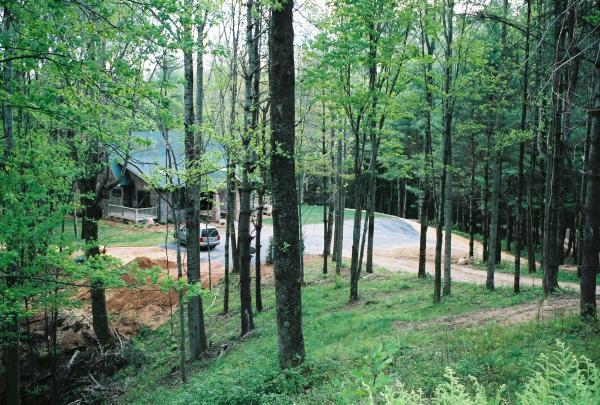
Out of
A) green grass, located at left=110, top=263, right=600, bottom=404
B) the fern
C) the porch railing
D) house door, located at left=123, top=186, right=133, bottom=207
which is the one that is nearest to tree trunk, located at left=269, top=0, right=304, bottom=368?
green grass, located at left=110, top=263, right=600, bottom=404

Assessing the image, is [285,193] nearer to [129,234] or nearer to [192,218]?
[192,218]

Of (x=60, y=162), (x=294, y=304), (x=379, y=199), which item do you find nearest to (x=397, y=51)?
(x=294, y=304)

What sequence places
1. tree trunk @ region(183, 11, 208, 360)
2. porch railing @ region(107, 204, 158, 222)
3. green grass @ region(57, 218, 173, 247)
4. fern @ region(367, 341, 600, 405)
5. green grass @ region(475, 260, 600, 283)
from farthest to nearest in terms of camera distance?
1. porch railing @ region(107, 204, 158, 222)
2. green grass @ region(57, 218, 173, 247)
3. green grass @ region(475, 260, 600, 283)
4. tree trunk @ region(183, 11, 208, 360)
5. fern @ region(367, 341, 600, 405)

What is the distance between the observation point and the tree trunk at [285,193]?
6.57 meters

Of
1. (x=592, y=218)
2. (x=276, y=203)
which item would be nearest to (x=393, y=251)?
(x=592, y=218)

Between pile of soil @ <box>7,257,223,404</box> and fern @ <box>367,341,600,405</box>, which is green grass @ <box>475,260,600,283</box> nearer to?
pile of soil @ <box>7,257,223,404</box>

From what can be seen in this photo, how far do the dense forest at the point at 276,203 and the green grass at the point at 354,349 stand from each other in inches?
2.6

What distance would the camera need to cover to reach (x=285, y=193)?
6.66 metres

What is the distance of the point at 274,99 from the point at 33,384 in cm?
1092

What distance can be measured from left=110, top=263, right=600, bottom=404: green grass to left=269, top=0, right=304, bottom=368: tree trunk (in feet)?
2.10

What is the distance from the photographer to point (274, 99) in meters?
6.69

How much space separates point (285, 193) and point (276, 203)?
0.23m

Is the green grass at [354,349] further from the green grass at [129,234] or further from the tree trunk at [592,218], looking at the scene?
the green grass at [129,234]

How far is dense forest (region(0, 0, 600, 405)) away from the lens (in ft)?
18.6
